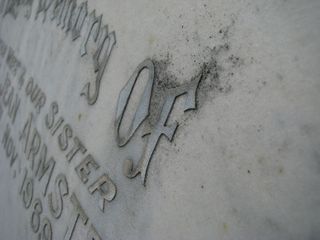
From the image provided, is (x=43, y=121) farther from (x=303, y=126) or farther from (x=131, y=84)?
(x=303, y=126)

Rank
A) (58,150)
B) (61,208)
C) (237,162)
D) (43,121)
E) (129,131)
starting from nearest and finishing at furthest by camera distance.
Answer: (237,162) < (129,131) < (61,208) < (58,150) < (43,121)

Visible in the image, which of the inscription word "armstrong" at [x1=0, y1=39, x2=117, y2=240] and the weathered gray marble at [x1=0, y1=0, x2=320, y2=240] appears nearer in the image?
the weathered gray marble at [x1=0, y1=0, x2=320, y2=240]

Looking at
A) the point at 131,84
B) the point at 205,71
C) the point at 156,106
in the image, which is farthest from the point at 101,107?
the point at 205,71

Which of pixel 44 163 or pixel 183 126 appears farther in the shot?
pixel 44 163

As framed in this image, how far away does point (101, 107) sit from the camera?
1.21 metres

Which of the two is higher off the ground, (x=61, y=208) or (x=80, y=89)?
(x=80, y=89)

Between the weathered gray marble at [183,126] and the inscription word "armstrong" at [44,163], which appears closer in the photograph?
the weathered gray marble at [183,126]

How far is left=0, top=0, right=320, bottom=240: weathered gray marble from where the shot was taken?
Result: 2.33 feet

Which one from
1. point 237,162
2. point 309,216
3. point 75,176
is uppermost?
point 75,176

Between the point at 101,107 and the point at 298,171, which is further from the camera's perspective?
the point at 101,107

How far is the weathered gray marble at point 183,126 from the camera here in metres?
0.71

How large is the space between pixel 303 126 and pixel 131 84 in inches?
20.6

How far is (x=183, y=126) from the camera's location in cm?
89

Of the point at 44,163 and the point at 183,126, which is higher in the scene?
the point at 44,163
